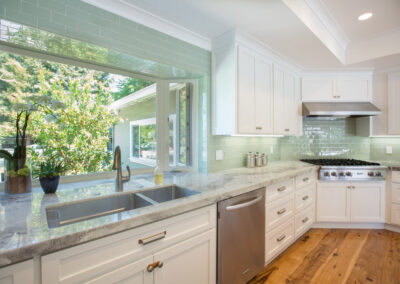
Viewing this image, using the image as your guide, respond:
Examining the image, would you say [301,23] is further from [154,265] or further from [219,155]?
[154,265]

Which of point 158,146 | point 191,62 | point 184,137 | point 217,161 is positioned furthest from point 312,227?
point 191,62

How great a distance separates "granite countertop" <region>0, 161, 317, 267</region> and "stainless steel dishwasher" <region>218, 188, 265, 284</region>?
103 mm

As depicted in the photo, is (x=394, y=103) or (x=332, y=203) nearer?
(x=332, y=203)

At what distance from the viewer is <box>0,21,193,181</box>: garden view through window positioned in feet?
4.65

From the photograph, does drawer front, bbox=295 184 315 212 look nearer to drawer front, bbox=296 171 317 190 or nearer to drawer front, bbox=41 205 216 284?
drawer front, bbox=296 171 317 190

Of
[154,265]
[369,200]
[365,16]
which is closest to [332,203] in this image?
[369,200]

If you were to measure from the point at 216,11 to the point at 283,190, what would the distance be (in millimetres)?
1829

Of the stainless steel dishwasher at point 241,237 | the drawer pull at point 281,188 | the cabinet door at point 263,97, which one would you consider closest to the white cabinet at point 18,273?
the stainless steel dishwasher at point 241,237

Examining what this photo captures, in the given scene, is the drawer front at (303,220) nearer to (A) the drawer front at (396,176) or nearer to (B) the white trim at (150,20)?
(A) the drawer front at (396,176)

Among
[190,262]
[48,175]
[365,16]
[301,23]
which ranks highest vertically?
[365,16]

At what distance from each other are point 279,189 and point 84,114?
6.52 ft

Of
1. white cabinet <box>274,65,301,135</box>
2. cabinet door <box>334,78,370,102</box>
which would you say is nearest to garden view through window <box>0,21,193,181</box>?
white cabinet <box>274,65,301,135</box>

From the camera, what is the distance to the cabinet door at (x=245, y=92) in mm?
2064

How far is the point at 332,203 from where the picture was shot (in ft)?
9.05
